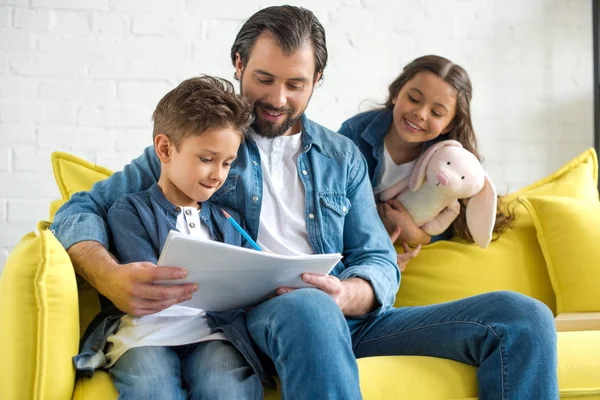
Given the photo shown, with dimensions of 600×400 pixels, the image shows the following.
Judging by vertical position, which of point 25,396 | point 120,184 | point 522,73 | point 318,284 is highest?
point 522,73

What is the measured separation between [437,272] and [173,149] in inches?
33.3

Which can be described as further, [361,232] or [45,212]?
[45,212]

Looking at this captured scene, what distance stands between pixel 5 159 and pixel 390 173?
50.1 inches

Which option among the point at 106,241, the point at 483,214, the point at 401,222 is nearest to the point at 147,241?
the point at 106,241

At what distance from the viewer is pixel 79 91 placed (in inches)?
102

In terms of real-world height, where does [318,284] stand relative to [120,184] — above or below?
below

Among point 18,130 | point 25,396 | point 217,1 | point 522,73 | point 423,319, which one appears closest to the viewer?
point 25,396

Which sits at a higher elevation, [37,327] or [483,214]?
[483,214]

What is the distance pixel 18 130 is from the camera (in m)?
2.53

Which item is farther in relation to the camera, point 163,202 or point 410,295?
point 410,295

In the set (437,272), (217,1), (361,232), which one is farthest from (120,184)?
(217,1)

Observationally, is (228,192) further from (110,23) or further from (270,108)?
(110,23)

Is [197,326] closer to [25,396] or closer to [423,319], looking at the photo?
[25,396]

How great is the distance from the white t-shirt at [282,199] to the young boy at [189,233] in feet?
0.34
